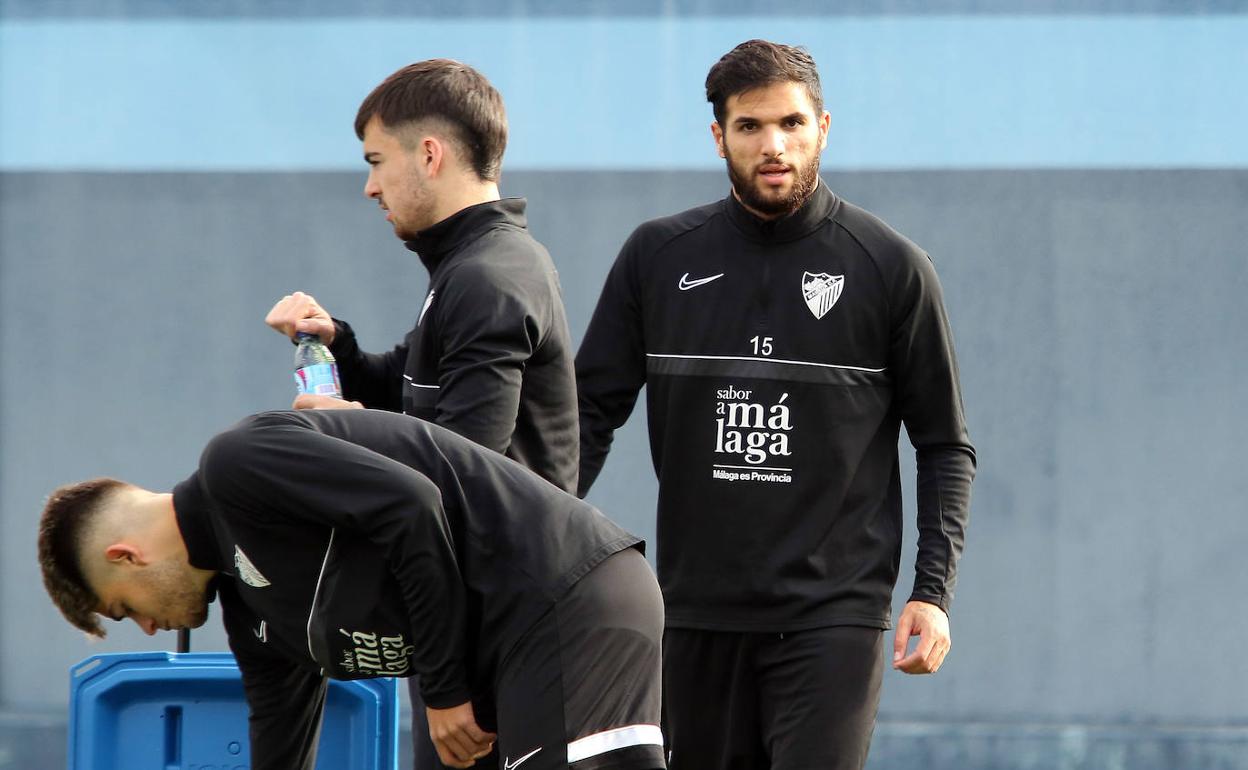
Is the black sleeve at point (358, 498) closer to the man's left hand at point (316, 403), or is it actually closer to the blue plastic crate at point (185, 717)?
the man's left hand at point (316, 403)

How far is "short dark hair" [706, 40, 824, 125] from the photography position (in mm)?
2701

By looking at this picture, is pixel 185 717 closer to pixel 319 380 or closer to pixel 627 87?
pixel 319 380

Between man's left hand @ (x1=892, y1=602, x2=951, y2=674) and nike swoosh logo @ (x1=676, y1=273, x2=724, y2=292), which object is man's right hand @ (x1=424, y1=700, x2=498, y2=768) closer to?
man's left hand @ (x1=892, y1=602, x2=951, y2=674)

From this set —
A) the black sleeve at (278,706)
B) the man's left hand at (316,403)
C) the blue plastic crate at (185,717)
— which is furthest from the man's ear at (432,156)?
the blue plastic crate at (185,717)

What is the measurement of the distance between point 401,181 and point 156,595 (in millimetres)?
761

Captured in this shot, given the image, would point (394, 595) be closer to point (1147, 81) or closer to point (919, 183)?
point (919, 183)

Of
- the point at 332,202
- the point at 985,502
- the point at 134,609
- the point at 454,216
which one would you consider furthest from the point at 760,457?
the point at 332,202

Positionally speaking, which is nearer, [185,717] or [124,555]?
[124,555]

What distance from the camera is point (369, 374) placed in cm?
288

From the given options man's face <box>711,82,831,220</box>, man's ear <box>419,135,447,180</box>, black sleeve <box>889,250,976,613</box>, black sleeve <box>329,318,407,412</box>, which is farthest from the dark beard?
black sleeve <box>329,318,407,412</box>

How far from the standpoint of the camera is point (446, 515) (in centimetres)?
196

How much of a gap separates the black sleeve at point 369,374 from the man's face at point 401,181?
37 cm

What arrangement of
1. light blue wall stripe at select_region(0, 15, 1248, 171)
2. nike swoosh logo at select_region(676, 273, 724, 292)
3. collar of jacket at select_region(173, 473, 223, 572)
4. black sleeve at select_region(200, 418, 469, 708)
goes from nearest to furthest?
black sleeve at select_region(200, 418, 469, 708) < collar of jacket at select_region(173, 473, 223, 572) < nike swoosh logo at select_region(676, 273, 724, 292) < light blue wall stripe at select_region(0, 15, 1248, 171)

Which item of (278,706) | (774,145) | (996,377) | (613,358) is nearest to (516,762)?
(278,706)
